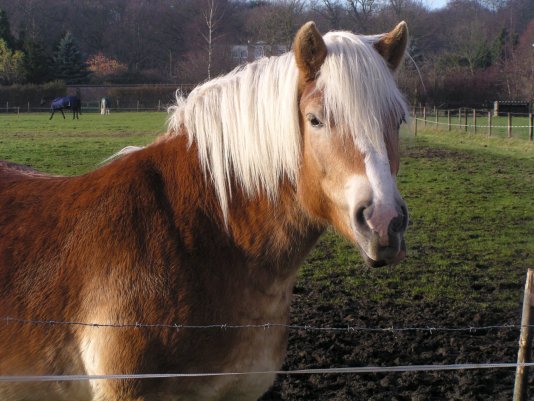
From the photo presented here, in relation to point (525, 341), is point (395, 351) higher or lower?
lower

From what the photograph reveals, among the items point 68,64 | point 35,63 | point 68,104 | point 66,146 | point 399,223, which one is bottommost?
point 66,146

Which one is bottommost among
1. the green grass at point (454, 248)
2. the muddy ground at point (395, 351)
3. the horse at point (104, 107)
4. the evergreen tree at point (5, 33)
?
the muddy ground at point (395, 351)

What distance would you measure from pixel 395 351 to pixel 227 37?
5011 cm

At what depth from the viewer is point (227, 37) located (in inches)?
2069

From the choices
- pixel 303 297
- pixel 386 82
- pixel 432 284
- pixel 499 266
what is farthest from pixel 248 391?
pixel 499 266

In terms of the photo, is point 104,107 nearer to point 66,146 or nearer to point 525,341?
point 66,146

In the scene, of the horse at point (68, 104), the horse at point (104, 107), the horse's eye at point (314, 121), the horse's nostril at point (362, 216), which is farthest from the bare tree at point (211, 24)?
the horse's nostril at point (362, 216)

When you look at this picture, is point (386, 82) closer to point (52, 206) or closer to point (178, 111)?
point (178, 111)

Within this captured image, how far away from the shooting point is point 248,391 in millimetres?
2631

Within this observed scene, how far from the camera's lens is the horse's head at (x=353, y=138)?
224cm

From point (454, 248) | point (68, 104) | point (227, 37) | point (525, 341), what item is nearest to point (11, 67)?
point (68, 104)

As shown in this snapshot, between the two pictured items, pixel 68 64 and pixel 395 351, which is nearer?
pixel 395 351

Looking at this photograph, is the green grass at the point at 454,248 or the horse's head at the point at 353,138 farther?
the green grass at the point at 454,248

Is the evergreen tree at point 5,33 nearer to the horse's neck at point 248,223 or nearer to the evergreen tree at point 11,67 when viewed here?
the evergreen tree at point 11,67
